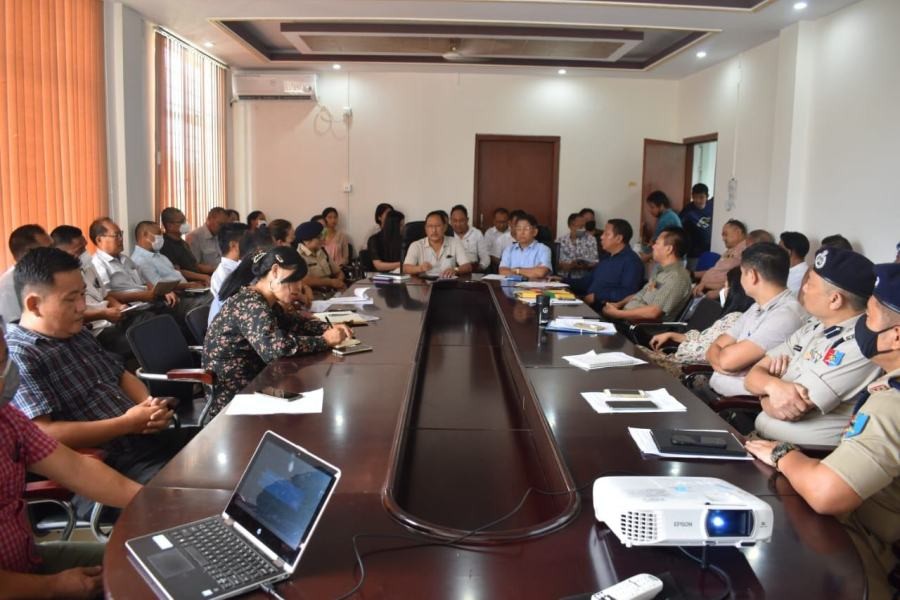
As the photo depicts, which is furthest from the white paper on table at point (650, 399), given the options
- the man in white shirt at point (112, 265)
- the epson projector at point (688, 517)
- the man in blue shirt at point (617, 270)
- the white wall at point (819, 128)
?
the man in white shirt at point (112, 265)

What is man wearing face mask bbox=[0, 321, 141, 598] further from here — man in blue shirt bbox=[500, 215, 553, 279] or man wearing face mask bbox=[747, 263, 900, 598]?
man in blue shirt bbox=[500, 215, 553, 279]

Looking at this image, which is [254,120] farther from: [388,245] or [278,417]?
[278,417]

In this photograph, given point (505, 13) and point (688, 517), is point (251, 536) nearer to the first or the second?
point (688, 517)

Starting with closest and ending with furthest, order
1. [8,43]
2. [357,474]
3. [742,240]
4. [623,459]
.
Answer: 1. [357,474]
2. [623,459]
3. [8,43]
4. [742,240]

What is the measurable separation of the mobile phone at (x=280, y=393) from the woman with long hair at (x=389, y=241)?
221 inches

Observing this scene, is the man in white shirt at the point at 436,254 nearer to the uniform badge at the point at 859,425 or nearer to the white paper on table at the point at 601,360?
the white paper on table at the point at 601,360

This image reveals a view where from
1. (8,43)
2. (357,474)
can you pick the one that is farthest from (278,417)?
(8,43)

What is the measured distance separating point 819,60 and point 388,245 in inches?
182

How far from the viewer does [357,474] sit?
5.30 ft

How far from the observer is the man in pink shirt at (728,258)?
6.08 metres

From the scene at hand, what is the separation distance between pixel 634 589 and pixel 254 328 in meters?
1.95

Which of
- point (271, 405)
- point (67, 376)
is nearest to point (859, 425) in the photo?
point (271, 405)

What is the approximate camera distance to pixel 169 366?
3.06 metres

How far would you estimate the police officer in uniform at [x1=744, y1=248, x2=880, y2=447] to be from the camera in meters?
2.07
